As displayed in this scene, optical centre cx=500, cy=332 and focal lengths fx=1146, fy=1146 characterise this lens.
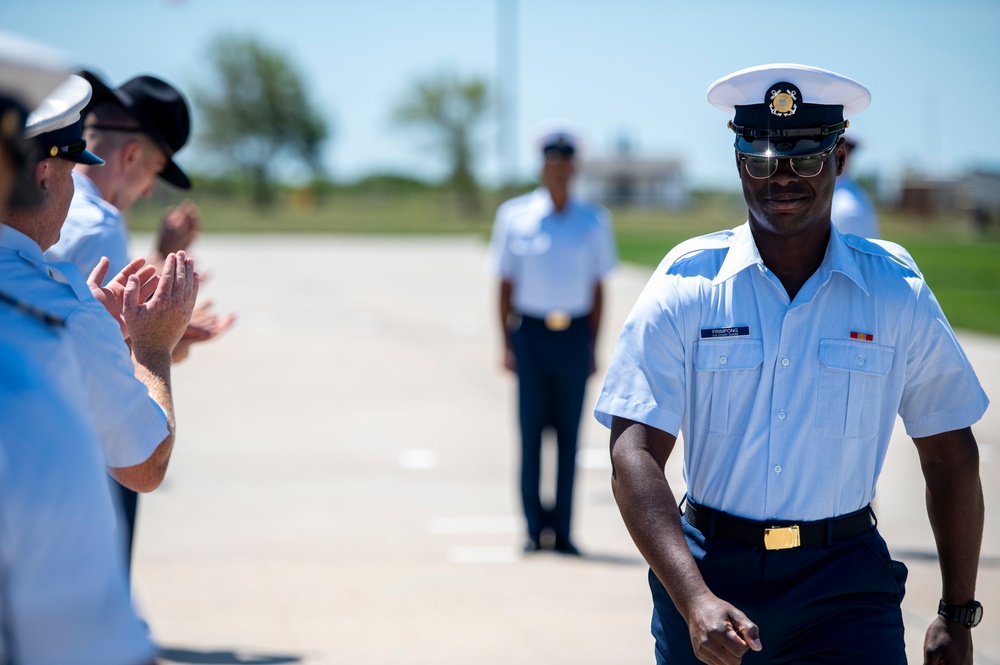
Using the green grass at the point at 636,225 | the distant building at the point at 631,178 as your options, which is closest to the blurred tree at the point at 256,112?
the green grass at the point at 636,225

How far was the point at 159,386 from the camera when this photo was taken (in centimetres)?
248

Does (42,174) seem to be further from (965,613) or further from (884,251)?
(965,613)

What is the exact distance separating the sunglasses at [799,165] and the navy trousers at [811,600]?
0.87 metres

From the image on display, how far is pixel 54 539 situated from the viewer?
1453 millimetres

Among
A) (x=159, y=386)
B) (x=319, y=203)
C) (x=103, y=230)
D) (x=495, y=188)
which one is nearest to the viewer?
(x=159, y=386)

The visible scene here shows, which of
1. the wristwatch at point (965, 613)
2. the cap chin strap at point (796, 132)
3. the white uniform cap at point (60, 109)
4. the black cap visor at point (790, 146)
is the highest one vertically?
the white uniform cap at point (60, 109)

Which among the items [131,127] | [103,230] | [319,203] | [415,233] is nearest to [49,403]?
[103,230]

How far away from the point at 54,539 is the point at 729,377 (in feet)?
5.48

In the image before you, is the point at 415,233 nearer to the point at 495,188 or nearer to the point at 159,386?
the point at 495,188

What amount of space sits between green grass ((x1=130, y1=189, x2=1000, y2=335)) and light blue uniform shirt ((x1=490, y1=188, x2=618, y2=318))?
9.97 metres

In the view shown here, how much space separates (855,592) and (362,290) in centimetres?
1955

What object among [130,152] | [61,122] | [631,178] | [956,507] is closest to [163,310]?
[61,122]

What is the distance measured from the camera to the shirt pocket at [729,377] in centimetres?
269

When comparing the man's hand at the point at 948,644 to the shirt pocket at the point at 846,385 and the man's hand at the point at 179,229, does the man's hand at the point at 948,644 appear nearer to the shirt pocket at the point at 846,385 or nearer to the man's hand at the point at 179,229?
the shirt pocket at the point at 846,385
